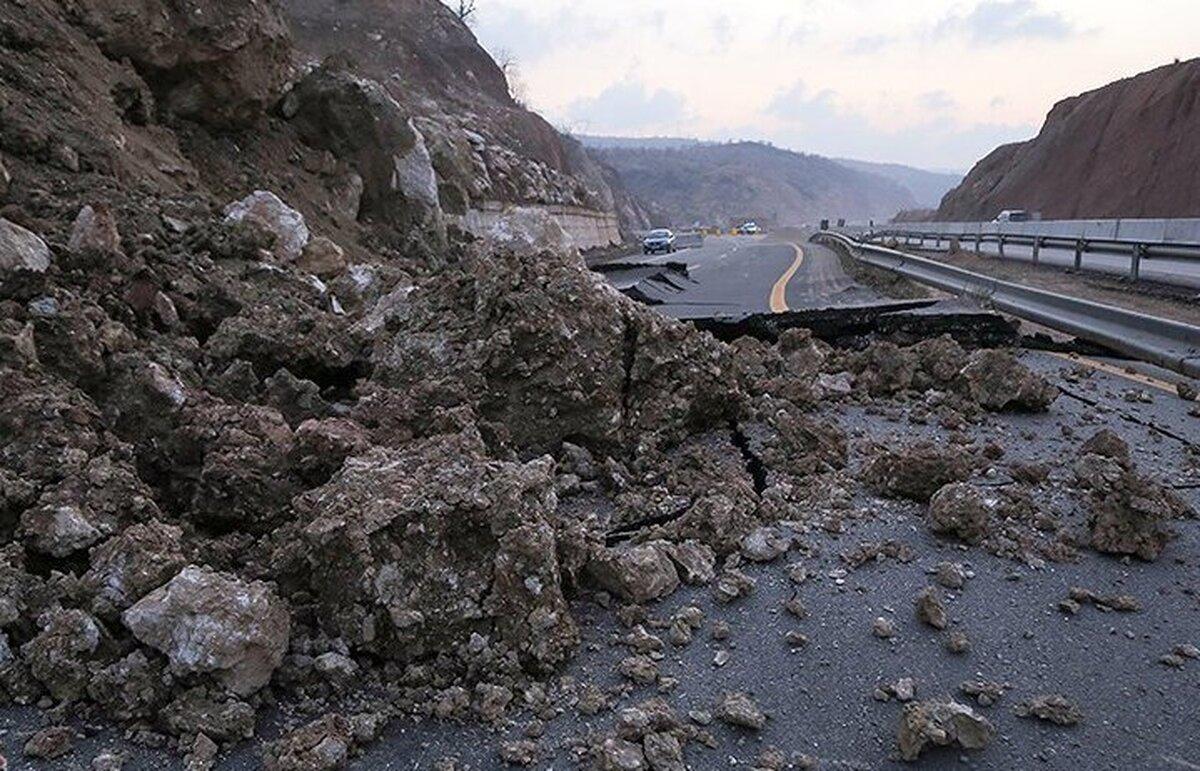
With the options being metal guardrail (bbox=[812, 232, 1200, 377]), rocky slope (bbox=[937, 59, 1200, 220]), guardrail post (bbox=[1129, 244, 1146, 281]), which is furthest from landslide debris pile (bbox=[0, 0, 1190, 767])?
rocky slope (bbox=[937, 59, 1200, 220])

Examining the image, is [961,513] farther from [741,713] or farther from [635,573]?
[741,713]

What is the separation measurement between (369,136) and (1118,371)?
10372mm

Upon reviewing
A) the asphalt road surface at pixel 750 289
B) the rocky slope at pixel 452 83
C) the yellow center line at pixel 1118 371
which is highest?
the rocky slope at pixel 452 83

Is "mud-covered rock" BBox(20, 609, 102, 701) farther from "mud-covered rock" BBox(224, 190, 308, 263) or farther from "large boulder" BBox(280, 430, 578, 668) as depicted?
"mud-covered rock" BBox(224, 190, 308, 263)

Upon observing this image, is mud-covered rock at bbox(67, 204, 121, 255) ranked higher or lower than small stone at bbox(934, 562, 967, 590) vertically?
higher

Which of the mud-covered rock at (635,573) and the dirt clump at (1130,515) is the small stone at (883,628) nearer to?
the mud-covered rock at (635,573)

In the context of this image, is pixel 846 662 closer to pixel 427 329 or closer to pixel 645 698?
pixel 645 698

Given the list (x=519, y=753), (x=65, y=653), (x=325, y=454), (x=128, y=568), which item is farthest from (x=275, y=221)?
(x=519, y=753)

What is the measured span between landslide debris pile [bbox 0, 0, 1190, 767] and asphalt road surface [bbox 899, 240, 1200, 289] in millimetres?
8609

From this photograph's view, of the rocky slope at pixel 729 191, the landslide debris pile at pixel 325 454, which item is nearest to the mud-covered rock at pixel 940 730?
the landslide debris pile at pixel 325 454

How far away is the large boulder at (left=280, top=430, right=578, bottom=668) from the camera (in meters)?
2.45

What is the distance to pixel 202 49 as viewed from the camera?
9.58m

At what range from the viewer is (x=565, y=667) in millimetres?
2504

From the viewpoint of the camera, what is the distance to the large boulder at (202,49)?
8789 millimetres
